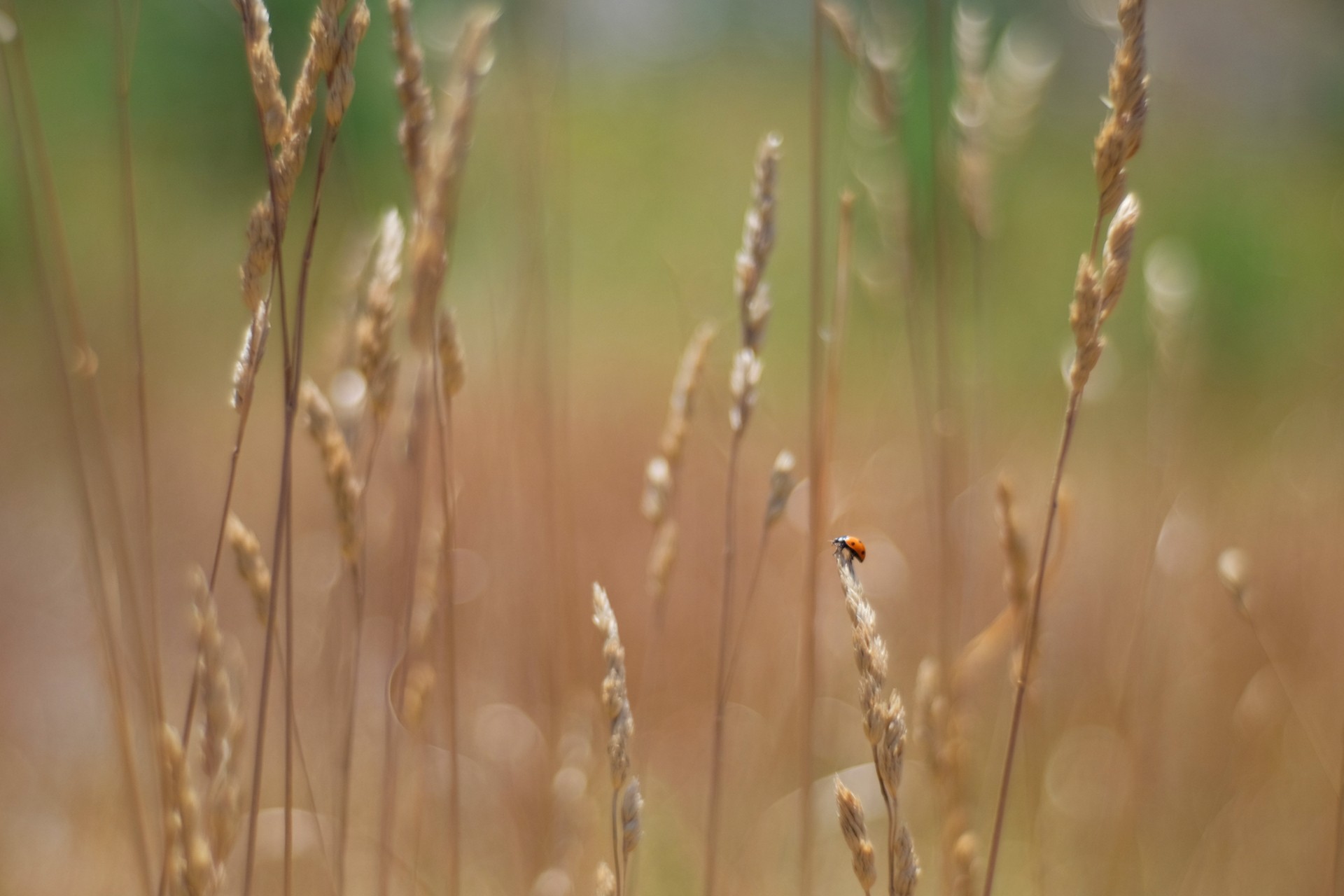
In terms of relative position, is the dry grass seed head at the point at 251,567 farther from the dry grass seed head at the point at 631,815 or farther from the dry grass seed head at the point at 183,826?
the dry grass seed head at the point at 631,815

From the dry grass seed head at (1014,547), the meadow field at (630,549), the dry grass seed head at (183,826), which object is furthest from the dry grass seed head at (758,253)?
the dry grass seed head at (183,826)

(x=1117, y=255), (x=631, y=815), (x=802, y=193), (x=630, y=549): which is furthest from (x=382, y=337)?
(x=802, y=193)

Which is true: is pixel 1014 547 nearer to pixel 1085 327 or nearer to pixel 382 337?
pixel 1085 327

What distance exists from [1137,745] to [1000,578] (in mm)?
1592

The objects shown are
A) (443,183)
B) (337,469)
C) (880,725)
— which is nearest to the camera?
(880,725)

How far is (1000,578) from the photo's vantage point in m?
2.55

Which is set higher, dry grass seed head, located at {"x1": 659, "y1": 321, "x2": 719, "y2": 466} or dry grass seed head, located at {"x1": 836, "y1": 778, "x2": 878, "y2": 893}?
dry grass seed head, located at {"x1": 659, "y1": 321, "x2": 719, "y2": 466}

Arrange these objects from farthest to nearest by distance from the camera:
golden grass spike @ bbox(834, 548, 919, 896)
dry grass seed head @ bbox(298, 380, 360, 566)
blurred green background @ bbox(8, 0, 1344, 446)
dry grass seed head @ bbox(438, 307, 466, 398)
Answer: blurred green background @ bbox(8, 0, 1344, 446)
dry grass seed head @ bbox(438, 307, 466, 398)
dry grass seed head @ bbox(298, 380, 360, 566)
golden grass spike @ bbox(834, 548, 919, 896)

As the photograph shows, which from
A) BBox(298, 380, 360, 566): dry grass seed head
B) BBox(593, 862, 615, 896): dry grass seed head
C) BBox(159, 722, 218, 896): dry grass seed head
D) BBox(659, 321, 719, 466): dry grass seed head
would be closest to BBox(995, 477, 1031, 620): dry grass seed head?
BBox(659, 321, 719, 466): dry grass seed head

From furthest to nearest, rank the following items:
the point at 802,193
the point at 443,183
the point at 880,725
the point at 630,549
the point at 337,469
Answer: the point at 802,193 → the point at 630,549 → the point at 443,183 → the point at 337,469 → the point at 880,725

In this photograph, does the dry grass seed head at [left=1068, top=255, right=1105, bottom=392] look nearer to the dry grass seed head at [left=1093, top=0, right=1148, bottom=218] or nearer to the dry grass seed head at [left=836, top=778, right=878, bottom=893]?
the dry grass seed head at [left=1093, top=0, right=1148, bottom=218]

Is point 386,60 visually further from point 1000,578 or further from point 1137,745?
point 1137,745

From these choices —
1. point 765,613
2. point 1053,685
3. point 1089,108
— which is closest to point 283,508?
point 765,613

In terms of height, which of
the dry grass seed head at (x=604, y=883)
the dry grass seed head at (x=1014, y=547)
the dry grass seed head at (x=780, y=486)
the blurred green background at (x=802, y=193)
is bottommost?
the dry grass seed head at (x=604, y=883)
